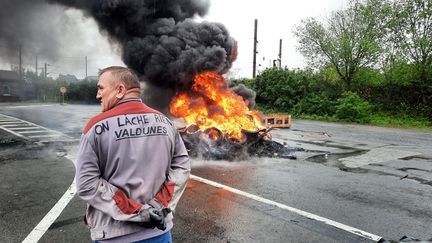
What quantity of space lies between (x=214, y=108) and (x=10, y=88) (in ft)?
121

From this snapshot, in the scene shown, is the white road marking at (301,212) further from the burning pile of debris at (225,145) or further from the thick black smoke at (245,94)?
the thick black smoke at (245,94)

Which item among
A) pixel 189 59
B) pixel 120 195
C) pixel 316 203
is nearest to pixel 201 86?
pixel 189 59

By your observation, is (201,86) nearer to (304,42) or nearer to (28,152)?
(28,152)

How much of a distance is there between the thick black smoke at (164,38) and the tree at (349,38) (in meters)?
15.1

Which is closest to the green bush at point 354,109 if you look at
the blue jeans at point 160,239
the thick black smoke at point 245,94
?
the thick black smoke at point 245,94

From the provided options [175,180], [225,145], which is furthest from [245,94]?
[175,180]

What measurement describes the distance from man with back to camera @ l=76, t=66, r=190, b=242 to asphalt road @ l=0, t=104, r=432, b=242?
5.94 feet

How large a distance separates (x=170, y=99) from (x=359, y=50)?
1696 centimetres

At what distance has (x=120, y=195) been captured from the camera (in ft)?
6.70

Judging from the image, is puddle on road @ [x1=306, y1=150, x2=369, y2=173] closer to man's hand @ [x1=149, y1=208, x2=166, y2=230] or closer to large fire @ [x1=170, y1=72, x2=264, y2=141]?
large fire @ [x1=170, y1=72, x2=264, y2=141]

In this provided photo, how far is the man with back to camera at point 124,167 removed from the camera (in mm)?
2020

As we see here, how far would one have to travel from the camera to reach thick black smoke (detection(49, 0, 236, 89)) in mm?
10227

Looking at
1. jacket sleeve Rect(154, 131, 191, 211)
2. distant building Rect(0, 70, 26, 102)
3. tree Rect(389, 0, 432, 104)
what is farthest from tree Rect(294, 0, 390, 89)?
distant building Rect(0, 70, 26, 102)

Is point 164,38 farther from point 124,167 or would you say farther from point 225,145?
point 124,167
